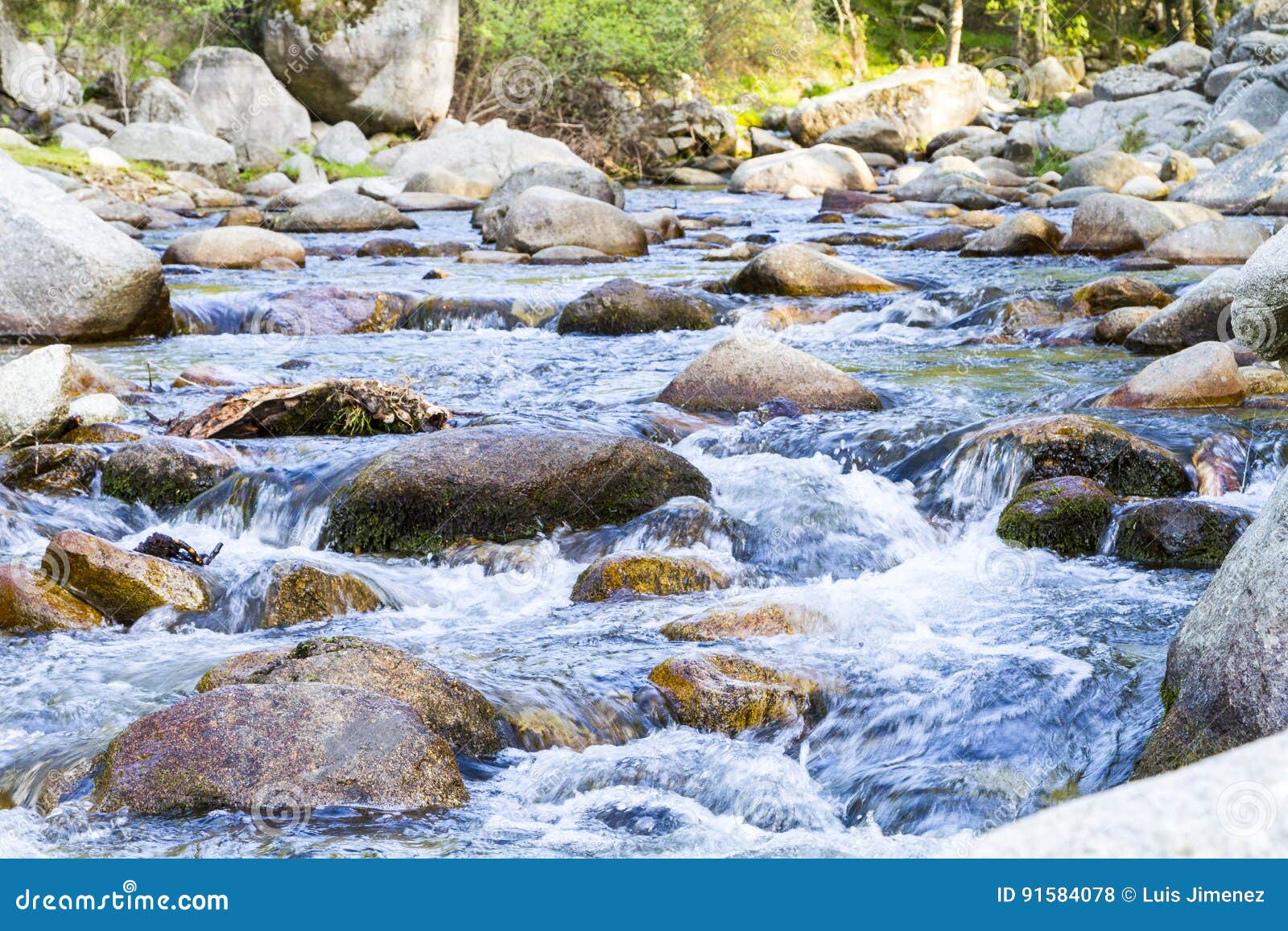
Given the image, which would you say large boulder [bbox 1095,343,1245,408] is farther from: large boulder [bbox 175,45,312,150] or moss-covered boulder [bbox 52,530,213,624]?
large boulder [bbox 175,45,312,150]

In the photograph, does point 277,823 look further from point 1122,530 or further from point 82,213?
point 82,213

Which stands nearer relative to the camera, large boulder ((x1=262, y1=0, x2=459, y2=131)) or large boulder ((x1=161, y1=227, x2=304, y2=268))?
large boulder ((x1=161, y1=227, x2=304, y2=268))

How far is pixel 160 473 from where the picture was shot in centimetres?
645

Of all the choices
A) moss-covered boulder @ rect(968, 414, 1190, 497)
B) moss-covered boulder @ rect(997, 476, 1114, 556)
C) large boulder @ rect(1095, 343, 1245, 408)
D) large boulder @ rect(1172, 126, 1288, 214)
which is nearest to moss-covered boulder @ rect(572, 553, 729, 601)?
moss-covered boulder @ rect(997, 476, 1114, 556)

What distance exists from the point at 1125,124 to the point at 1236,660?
2562cm

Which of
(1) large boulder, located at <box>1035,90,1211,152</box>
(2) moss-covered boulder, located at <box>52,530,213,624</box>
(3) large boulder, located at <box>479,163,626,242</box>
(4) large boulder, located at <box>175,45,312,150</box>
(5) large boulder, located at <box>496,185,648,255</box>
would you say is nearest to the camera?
(2) moss-covered boulder, located at <box>52,530,213,624</box>

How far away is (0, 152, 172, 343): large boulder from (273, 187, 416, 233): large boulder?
773 cm

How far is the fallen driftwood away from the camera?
290 inches

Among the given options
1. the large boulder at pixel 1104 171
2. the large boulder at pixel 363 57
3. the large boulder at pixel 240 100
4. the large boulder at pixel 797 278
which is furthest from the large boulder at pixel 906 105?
the large boulder at pixel 797 278

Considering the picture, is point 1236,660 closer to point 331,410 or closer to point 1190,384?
point 1190,384

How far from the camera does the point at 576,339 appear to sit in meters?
10.5

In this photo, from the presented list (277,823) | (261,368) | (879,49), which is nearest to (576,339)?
(261,368)

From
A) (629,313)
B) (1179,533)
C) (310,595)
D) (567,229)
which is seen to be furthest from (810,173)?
(310,595)

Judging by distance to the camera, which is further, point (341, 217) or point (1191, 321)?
point (341, 217)
